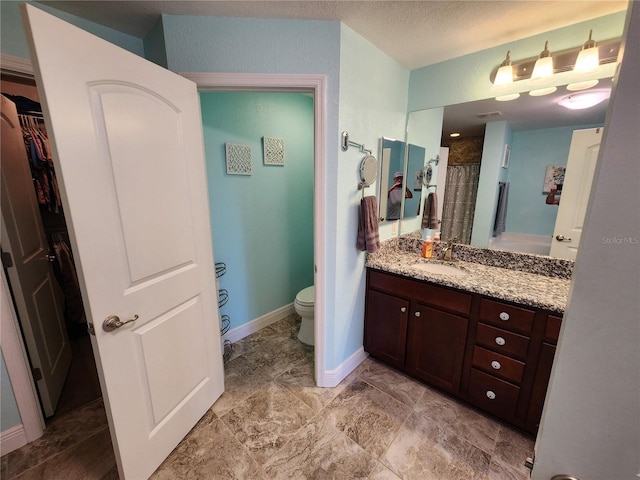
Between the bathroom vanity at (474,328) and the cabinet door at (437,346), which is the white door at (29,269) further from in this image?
the cabinet door at (437,346)

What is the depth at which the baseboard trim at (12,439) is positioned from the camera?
138 centimetres

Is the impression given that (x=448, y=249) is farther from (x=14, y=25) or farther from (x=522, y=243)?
(x=14, y=25)

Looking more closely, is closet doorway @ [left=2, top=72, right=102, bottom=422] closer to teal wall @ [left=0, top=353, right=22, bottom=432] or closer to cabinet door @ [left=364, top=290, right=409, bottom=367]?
teal wall @ [left=0, top=353, right=22, bottom=432]

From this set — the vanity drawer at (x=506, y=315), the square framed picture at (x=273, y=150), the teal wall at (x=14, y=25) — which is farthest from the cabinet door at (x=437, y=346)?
the teal wall at (x=14, y=25)

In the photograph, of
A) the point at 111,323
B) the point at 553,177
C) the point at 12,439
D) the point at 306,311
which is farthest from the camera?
the point at 306,311

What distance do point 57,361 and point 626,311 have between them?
277cm

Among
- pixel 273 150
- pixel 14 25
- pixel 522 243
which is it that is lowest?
pixel 522 243

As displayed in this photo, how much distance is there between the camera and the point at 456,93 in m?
1.82

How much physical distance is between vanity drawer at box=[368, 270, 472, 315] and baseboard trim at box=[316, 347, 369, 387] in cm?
58

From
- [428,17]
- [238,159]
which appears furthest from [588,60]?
[238,159]

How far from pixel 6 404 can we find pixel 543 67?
3.45 meters

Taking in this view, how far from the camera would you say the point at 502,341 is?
1.44 meters

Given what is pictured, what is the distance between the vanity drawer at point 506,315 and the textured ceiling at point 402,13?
1.51 meters

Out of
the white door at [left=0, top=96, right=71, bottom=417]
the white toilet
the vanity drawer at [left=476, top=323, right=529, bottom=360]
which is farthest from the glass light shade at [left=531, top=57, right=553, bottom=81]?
the white door at [left=0, top=96, right=71, bottom=417]
